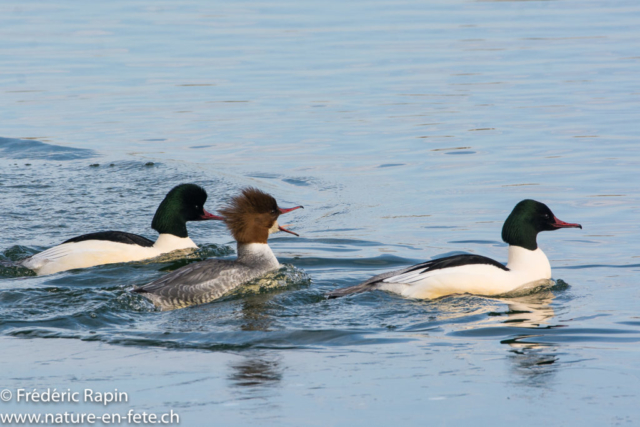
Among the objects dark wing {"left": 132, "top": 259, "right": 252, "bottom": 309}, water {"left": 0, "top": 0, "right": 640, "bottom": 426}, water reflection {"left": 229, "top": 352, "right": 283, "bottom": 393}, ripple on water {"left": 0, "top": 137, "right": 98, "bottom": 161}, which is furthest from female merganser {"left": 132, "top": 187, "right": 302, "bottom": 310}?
ripple on water {"left": 0, "top": 137, "right": 98, "bottom": 161}

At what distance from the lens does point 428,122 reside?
56.8 feet

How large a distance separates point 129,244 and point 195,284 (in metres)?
1.96

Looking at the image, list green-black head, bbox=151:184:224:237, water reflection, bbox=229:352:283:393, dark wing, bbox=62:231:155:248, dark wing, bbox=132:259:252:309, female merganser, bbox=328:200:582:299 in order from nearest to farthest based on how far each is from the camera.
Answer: water reflection, bbox=229:352:283:393 < dark wing, bbox=132:259:252:309 < female merganser, bbox=328:200:582:299 < dark wing, bbox=62:231:155:248 < green-black head, bbox=151:184:224:237

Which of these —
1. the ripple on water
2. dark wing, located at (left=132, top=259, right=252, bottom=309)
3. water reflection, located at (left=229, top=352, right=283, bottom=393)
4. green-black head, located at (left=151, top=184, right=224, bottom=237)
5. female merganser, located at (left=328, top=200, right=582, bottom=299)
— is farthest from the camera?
the ripple on water

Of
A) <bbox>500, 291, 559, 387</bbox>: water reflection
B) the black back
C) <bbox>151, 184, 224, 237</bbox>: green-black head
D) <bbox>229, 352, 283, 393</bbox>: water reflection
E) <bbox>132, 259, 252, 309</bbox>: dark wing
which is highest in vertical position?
<bbox>151, 184, 224, 237</bbox>: green-black head

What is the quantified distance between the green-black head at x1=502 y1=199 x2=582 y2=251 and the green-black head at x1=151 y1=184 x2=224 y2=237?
139 inches

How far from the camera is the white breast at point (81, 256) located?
1019 cm

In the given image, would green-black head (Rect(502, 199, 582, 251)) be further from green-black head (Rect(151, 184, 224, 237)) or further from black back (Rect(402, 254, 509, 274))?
green-black head (Rect(151, 184, 224, 237))

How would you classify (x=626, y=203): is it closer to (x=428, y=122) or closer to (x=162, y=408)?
(x=428, y=122)

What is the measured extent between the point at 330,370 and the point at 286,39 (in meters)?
19.0

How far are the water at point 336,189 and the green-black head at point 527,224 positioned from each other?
1.73 ft

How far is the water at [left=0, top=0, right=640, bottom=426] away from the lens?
657 centimetres

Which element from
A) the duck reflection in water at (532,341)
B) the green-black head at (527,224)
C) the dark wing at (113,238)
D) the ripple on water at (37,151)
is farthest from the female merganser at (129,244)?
the ripple on water at (37,151)

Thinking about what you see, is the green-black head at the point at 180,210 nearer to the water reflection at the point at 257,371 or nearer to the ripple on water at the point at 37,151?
the water reflection at the point at 257,371
